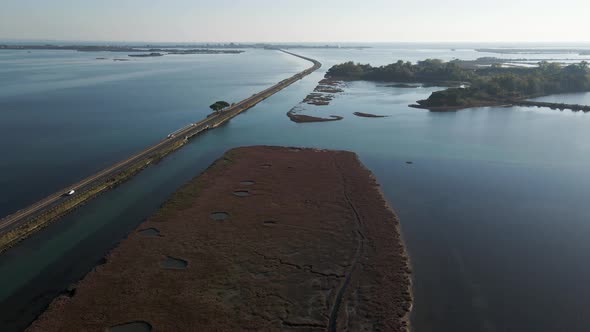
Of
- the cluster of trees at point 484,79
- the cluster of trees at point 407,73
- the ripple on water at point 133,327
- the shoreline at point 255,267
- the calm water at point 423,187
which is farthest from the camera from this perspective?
the cluster of trees at point 407,73

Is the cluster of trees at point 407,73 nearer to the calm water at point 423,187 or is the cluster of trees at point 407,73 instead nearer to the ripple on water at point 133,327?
the calm water at point 423,187

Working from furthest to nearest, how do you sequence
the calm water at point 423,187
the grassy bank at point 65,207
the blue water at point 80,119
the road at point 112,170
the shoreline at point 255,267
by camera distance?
the blue water at point 80,119 < the road at point 112,170 < the grassy bank at point 65,207 < the calm water at point 423,187 < the shoreline at point 255,267

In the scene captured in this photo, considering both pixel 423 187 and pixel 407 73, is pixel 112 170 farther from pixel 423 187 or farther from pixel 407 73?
pixel 407 73

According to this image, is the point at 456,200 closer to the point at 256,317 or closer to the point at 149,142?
the point at 256,317

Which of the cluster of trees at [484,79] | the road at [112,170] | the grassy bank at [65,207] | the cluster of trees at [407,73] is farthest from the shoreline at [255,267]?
the cluster of trees at [407,73]

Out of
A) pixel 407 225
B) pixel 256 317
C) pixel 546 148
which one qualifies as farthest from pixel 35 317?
pixel 546 148

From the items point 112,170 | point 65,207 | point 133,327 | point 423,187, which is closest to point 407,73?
point 423,187

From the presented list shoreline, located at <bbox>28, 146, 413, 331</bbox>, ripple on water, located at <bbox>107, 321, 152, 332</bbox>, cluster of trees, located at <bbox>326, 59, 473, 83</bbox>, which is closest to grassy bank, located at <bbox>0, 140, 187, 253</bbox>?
shoreline, located at <bbox>28, 146, 413, 331</bbox>
